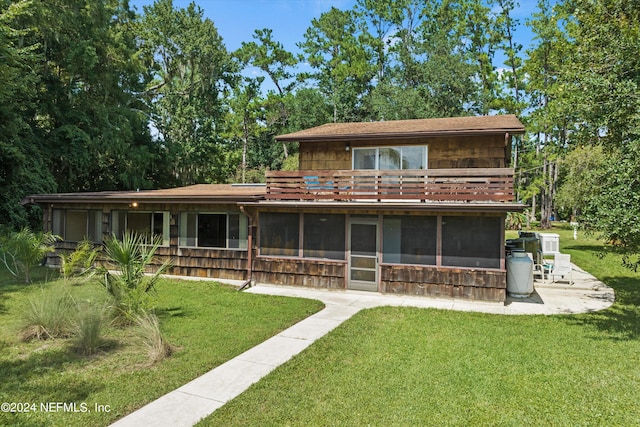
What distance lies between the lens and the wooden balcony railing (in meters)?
9.63

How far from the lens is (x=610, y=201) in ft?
23.9

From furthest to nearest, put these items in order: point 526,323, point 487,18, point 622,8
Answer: point 487,18, point 622,8, point 526,323

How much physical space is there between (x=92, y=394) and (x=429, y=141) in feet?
33.7

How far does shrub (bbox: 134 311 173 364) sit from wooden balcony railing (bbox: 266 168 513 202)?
592 centimetres

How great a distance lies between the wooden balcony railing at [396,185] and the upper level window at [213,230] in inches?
59.4

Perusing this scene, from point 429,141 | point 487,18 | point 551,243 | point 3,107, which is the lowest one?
point 551,243

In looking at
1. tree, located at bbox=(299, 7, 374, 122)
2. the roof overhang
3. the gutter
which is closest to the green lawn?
the roof overhang

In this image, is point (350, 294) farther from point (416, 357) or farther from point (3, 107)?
point (3, 107)

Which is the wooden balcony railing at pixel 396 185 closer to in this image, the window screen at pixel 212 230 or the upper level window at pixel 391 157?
the upper level window at pixel 391 157

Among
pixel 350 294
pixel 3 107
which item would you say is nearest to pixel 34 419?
pixel 350 294

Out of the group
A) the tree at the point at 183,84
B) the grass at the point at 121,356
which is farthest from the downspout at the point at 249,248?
the tree at the point at 183,84

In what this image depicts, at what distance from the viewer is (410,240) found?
1028 cm

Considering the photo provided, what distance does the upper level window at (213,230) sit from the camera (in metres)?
12.1

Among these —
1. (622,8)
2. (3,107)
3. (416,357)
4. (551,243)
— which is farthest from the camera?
(3,107)
